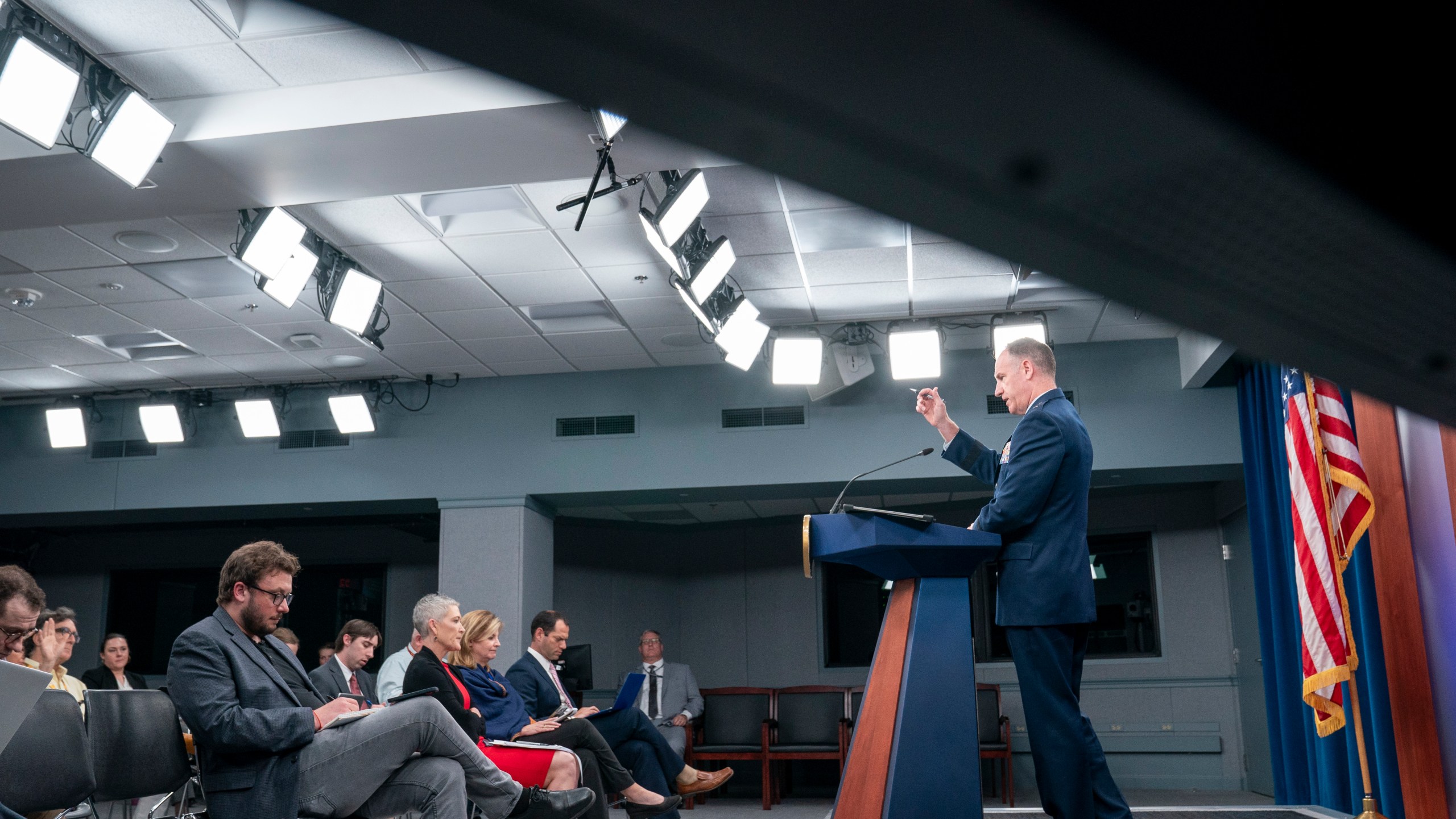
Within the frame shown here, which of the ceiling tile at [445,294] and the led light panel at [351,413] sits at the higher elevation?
the ceiling tile at [445,294]

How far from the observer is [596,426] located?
7.35 meters

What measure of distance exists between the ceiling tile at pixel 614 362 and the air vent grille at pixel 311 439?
6.08 feet

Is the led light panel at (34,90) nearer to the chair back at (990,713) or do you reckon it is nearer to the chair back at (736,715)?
the chair back at (736,715)

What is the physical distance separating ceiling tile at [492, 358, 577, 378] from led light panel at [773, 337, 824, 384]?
162cm

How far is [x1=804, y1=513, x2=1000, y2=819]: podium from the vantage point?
230 centimetres

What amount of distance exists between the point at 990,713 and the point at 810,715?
1371mm

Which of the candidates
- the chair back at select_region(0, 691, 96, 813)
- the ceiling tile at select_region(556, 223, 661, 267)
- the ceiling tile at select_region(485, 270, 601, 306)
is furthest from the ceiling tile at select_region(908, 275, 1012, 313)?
the chair back at select_region(0, 691, 96, 813)

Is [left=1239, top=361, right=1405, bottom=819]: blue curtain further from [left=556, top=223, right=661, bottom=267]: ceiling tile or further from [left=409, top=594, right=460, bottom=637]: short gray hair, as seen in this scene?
[left=409, top=594, right=460, bottom=637]: short gray hair

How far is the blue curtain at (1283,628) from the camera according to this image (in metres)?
4.59

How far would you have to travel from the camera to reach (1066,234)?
1.37 feet

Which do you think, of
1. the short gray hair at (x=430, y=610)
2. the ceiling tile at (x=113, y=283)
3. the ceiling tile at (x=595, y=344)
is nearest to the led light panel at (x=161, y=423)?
the ceiling tile at (x=113, y=283)

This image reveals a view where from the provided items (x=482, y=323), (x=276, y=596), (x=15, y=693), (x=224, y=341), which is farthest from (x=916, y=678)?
(x=224, y=341)

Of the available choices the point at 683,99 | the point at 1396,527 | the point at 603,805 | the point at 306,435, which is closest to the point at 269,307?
the point at 306,435

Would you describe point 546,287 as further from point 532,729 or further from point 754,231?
point 532,729
